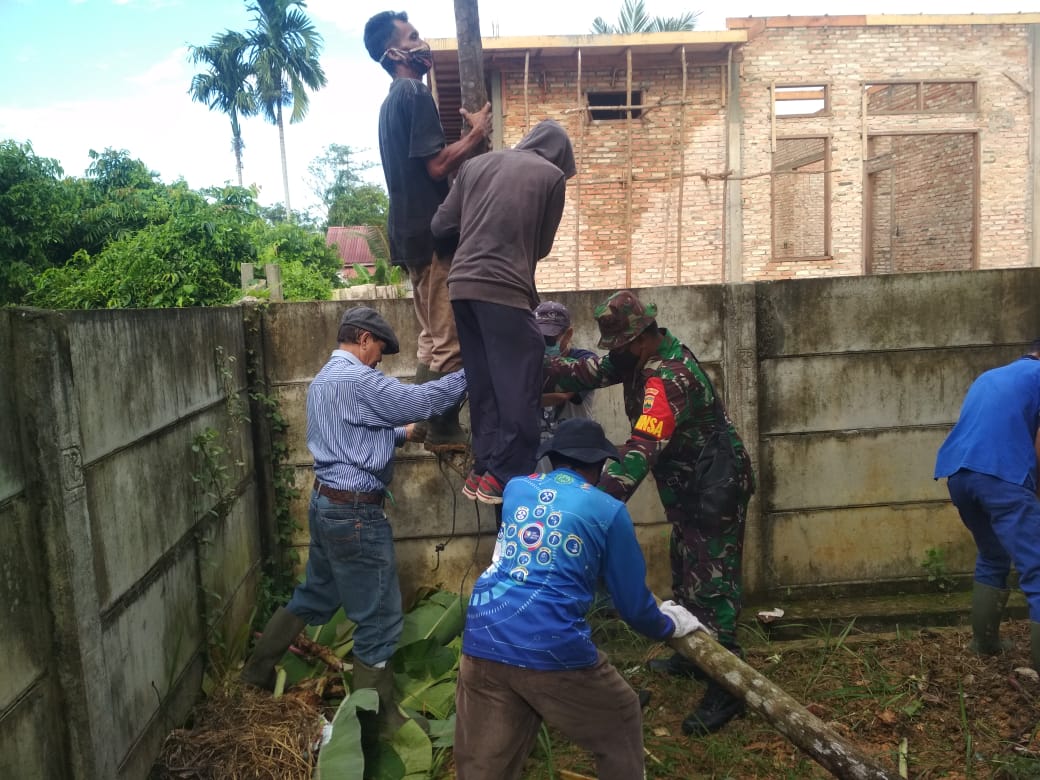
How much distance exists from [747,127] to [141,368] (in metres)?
11.4

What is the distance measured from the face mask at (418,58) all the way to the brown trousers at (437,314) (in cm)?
78

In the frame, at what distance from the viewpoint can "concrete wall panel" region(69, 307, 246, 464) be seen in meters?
2.65

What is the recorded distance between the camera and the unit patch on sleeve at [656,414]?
11.0 feet

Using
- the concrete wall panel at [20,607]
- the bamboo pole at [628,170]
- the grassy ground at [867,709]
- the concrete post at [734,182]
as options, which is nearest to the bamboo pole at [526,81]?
the bamboo pole at [628,170]

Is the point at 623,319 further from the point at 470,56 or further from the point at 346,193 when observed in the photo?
the point at 346,193

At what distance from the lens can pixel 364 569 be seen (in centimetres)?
368

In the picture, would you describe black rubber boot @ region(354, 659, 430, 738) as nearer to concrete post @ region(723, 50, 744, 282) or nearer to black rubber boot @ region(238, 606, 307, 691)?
black rubber boot @ region(238, 606, 307, 691)

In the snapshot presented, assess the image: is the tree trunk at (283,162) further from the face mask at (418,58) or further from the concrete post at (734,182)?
the face mask at (418,58)

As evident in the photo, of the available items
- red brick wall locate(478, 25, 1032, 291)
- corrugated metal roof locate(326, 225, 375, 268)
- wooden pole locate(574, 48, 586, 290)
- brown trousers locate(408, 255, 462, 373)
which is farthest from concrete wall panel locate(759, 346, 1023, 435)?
corrugated metal roof locate(326, 225, 375, 268)

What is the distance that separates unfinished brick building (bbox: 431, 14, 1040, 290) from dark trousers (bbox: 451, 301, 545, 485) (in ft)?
29.8

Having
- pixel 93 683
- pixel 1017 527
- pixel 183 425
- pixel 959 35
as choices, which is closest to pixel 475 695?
pixel 93 683

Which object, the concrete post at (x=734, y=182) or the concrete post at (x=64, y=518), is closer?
the concrete post at (x=64, y=518)

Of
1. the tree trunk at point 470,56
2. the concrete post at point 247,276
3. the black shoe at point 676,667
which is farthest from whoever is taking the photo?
the concrete post at point 247,276

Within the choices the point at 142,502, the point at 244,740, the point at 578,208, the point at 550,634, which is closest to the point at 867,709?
the point at 550,634
